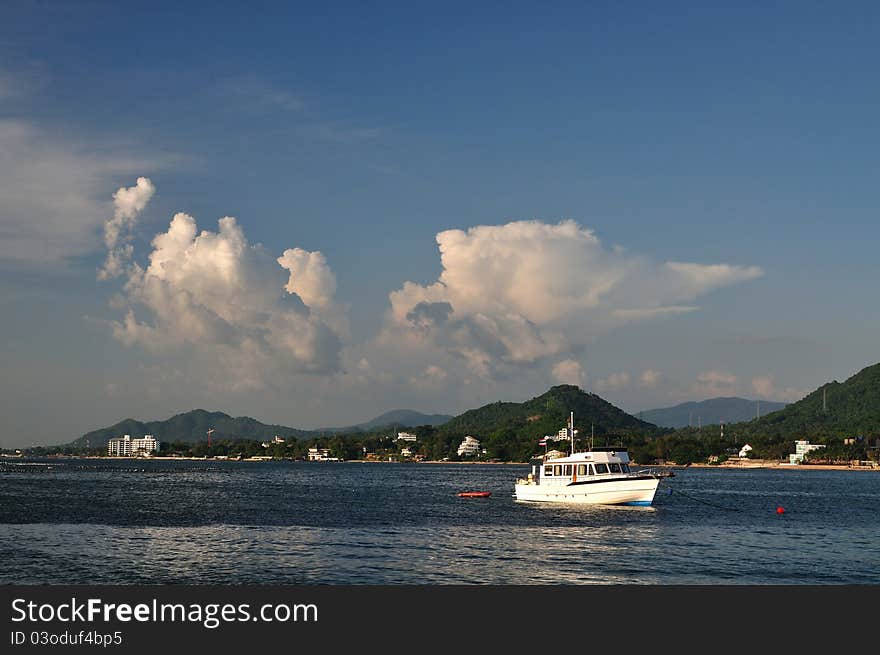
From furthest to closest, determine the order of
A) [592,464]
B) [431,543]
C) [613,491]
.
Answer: [592,464] < [613,491] < [431,543]

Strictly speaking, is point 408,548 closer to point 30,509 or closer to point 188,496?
point 30,509

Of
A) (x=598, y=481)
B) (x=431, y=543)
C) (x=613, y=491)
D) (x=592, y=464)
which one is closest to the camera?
(x=431, y=543)

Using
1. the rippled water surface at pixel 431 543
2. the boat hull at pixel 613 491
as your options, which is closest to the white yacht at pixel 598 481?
the boat hull at pixel 613 491

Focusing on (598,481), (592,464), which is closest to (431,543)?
(598,481)

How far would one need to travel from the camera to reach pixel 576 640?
30.7 meters

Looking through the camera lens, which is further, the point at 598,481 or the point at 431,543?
the point at 598,481

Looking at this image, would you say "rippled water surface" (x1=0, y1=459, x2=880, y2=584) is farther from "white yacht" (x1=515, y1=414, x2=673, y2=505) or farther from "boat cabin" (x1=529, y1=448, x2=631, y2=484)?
"boat cabin" (x1=529, y1=448, x2=631, y2=484)

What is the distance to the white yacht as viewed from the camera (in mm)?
100938

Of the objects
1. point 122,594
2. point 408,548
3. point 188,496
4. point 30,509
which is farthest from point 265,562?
point 188,496

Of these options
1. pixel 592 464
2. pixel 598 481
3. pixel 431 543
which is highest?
pixel 592 464

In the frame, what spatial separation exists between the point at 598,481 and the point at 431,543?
3674 centimetres

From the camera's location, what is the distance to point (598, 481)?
102m

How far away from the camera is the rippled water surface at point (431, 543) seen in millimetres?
54125

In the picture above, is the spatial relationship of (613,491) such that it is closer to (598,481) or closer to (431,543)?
(598,481)
